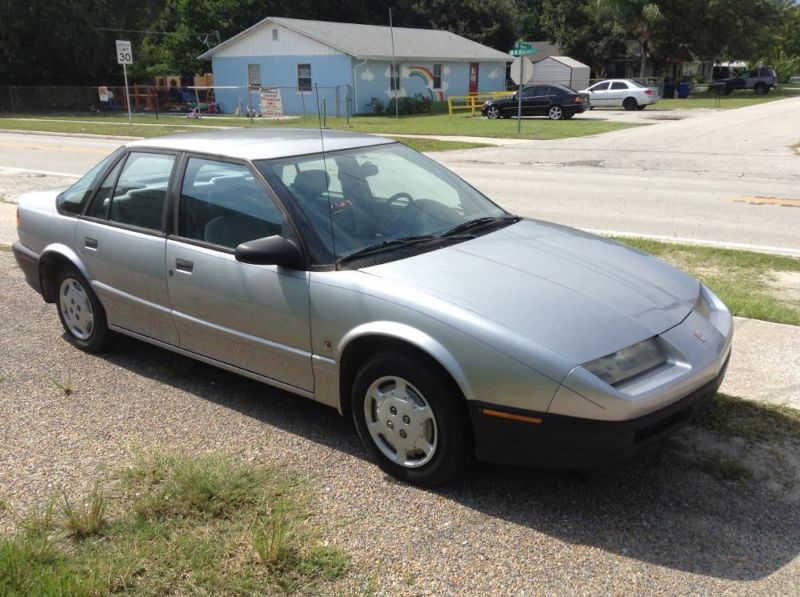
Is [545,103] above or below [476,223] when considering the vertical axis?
A: above

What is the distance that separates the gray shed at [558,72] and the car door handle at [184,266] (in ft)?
182

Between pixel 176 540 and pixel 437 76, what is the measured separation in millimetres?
44064

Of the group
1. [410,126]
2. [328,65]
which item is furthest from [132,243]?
[328,65]

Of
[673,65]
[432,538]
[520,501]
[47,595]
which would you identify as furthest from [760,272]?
[673,65]

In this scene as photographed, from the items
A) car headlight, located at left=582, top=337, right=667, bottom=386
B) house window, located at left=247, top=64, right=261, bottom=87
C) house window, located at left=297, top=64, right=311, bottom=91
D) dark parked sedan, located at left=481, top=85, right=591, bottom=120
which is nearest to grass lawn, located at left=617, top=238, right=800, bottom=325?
car headlight, located at left=582, top=337, right=667, bottom=386

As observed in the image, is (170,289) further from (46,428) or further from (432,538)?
(432,538)

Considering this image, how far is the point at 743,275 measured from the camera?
7.11 meters

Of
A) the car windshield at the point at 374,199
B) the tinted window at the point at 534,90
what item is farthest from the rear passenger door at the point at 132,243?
the tinted window at the point at 534,90

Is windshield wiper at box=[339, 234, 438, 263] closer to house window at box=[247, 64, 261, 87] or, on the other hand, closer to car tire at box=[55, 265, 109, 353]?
car tire at box=[55, 265, 109, 353]

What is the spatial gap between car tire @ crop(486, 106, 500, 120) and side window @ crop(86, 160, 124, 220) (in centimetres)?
3113

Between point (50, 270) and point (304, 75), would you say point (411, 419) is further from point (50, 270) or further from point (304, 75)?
point (304, 75)

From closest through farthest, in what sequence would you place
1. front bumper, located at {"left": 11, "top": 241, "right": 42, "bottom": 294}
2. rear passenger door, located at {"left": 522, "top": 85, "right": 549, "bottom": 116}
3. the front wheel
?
front bumper, located at {"left": 11, "top": 241, "right": 42, "bottom": 294} < the front wheel < rear passenger door, located at {"left": 522, "top": 85, "right": 549, "bottom": 116}

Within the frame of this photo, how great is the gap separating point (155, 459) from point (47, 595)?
112cm

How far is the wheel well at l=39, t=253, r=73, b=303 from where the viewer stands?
209 inches
